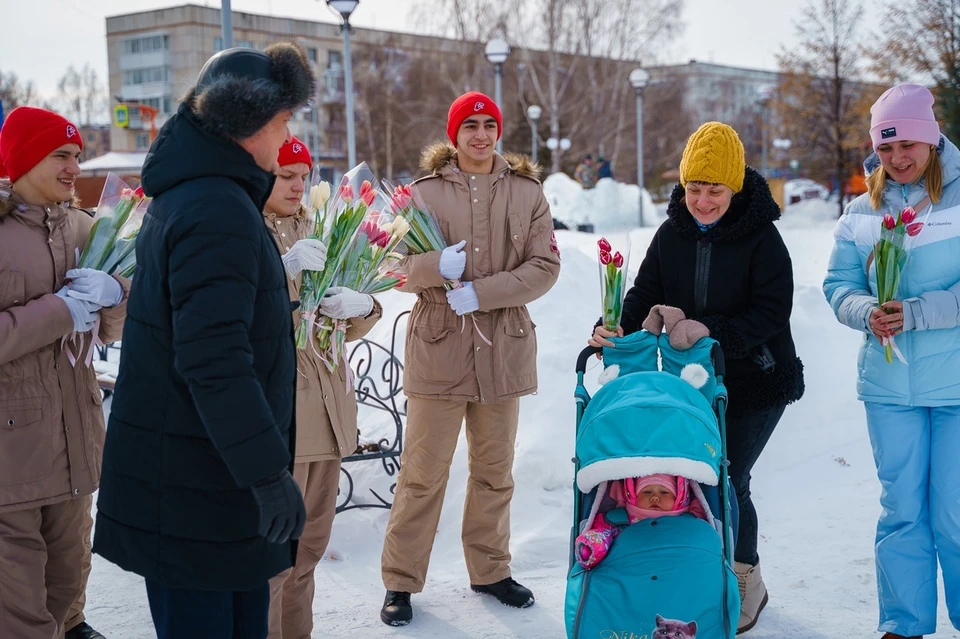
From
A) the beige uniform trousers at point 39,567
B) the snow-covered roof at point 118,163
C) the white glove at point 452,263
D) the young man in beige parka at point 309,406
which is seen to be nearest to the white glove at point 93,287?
the young man in beige parka at point 309,406

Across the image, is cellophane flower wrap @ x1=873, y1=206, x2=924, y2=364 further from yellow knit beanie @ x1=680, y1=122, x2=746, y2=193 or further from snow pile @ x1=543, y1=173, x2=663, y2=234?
snow pile @ x1=543, y1=173, x2=663, y2=234

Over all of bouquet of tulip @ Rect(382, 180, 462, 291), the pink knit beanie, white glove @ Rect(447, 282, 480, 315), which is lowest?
white glove @ Rect(447, 282, 480, 315)

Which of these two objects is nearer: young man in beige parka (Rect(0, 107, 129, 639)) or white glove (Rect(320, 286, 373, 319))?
young man in beige parka (Rect(0, 107, 129, 639))

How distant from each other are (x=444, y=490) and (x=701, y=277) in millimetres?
1556

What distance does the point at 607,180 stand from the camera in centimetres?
2616

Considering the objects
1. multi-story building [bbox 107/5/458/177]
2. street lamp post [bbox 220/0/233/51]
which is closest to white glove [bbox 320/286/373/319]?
street lamp post [bbox 220/0/233/51]

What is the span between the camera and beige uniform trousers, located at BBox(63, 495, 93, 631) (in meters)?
3.76

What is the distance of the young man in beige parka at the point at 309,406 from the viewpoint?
3559mm

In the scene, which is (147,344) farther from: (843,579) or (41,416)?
(843,579)

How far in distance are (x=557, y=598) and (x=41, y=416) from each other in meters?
2.41

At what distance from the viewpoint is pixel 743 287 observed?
3.80m

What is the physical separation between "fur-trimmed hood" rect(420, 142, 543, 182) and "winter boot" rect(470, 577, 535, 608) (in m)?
1.95

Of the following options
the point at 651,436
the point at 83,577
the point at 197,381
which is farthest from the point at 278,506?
the point at 83,577

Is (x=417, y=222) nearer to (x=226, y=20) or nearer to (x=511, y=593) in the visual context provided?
(x=511, y=593)
